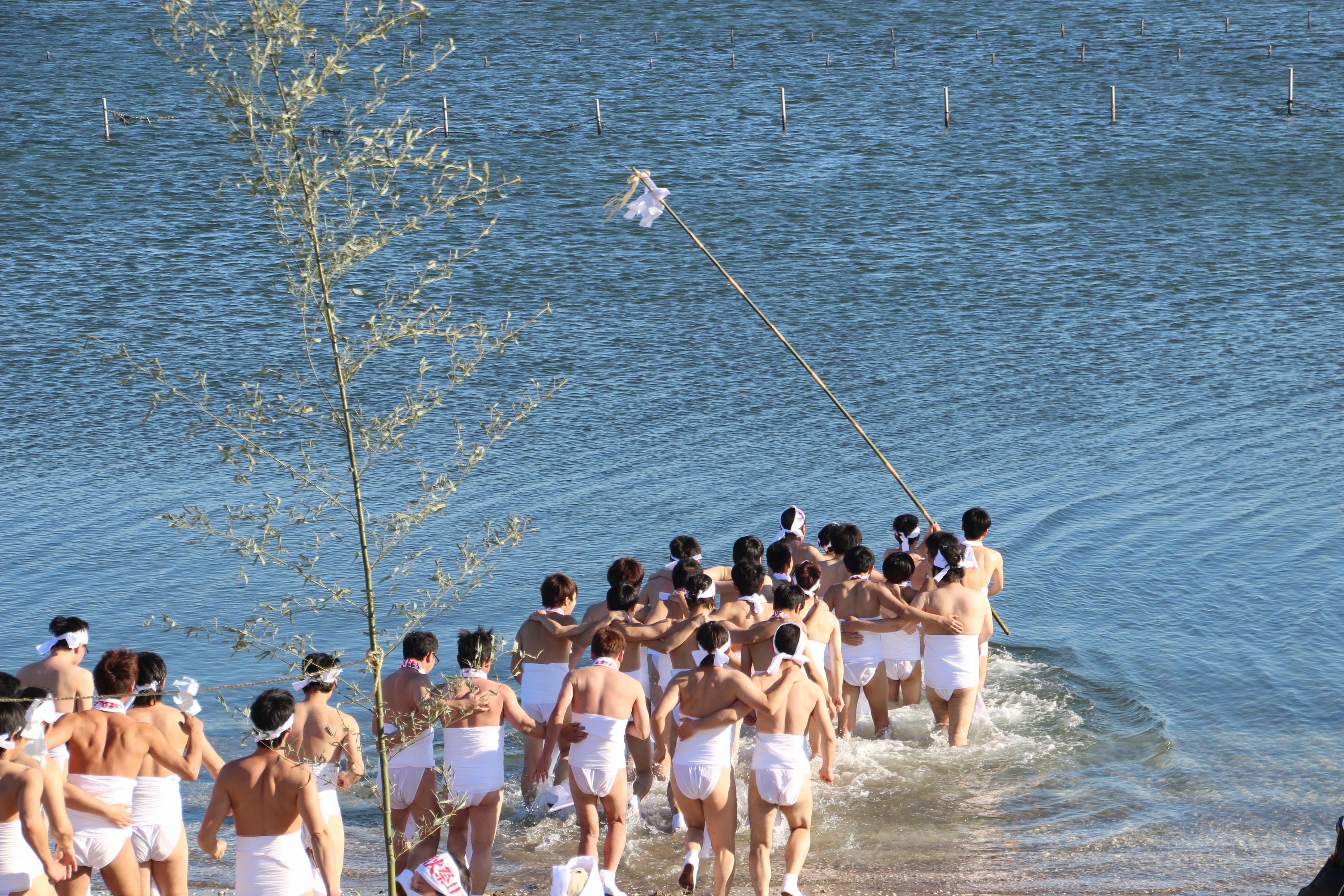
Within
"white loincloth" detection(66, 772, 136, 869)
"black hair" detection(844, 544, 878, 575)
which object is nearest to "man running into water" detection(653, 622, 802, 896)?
"black hair" detection(844, 544, 878, 575)

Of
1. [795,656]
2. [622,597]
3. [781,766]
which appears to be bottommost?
[781,766]

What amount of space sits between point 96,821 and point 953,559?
19.9 ft

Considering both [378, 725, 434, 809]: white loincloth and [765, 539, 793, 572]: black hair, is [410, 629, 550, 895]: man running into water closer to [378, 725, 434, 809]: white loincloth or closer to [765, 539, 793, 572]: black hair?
[378, 725, 434, 809]: white loincloth

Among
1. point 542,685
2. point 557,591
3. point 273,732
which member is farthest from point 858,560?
point 273,732

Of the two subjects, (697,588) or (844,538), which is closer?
(697,588)

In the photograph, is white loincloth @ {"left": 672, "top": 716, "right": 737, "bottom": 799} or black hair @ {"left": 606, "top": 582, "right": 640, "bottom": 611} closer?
white loincloth @ {"left": 672, "top": 716, "right": 737, "bottom": 799}

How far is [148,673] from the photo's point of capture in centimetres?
781

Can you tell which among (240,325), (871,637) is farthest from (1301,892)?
(240,325)

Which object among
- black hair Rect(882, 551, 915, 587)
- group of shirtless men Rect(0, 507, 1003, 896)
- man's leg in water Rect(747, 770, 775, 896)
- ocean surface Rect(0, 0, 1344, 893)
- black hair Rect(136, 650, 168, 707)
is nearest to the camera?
group of shirtless men Rect(0, 507, 1003, 896)

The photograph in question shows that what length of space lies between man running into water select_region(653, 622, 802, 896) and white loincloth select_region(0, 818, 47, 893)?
3.28 m

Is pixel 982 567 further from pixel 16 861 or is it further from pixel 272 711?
pixel 16 861

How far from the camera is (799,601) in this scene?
898 cm

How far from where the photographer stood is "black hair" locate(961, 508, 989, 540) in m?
11.0

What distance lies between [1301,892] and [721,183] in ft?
111
